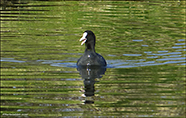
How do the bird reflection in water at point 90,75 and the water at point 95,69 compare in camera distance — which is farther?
the bird reflection in water at point 90,75

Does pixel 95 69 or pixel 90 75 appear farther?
pixel 95 69

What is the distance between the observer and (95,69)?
12672 millimetres

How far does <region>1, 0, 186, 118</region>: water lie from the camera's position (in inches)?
370

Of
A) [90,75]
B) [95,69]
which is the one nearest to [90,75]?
[90,75]

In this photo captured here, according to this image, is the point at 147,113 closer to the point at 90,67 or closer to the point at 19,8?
the point at 90,67

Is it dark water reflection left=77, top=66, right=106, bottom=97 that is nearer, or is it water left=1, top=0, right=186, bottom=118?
water left=1, top=0, right=186, bottom=118

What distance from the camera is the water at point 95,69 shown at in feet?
30.9

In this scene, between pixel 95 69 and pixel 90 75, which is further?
pixel 95 69

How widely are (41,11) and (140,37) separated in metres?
9.92

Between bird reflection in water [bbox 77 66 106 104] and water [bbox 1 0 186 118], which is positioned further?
bird reflection in water [bbox 77 66 106 104]

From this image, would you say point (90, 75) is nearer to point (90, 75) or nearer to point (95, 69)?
point (90, 75)

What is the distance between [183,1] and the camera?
30.0 m

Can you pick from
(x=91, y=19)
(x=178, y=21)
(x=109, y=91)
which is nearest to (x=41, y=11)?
(x=91, y=19)

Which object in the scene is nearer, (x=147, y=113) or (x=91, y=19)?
(x=147, y=113)
